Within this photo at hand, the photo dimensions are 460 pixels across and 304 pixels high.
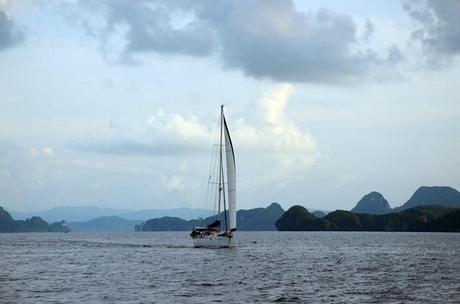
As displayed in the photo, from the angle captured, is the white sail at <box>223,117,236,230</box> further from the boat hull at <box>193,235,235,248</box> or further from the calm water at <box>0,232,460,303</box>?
the calm water at <box>0,232,460,303</box>

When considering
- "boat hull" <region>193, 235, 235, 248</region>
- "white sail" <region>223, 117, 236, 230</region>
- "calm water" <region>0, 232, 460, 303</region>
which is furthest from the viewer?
"boat hull" <region>193, 235, 235, 248</region>

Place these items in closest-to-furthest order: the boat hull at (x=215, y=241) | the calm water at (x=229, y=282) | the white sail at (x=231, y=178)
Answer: the calm water at (x=229, y=282), the white sail at (x=231, y=178), the boat hull at (x=215, y=241)

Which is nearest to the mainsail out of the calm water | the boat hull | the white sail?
the white sail

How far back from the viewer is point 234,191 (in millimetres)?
114688

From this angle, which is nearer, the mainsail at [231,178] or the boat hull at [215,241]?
the mainsail at [231,178]

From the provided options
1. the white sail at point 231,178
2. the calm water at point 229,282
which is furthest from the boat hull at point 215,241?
the calm water at point 229,282

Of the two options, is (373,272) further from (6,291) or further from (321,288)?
(6,291)

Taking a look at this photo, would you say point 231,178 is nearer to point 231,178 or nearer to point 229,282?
point 231,178

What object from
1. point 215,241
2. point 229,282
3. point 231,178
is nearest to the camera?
point 229,282

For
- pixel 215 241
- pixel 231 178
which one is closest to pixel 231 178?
pixel 231 178

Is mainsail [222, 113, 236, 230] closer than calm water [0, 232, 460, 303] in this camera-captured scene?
No

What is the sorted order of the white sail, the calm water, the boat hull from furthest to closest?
the boat hull
the white sail
the calm water

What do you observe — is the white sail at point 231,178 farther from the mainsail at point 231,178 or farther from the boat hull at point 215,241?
the boat hull at point 215,241

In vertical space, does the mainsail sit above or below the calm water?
above
